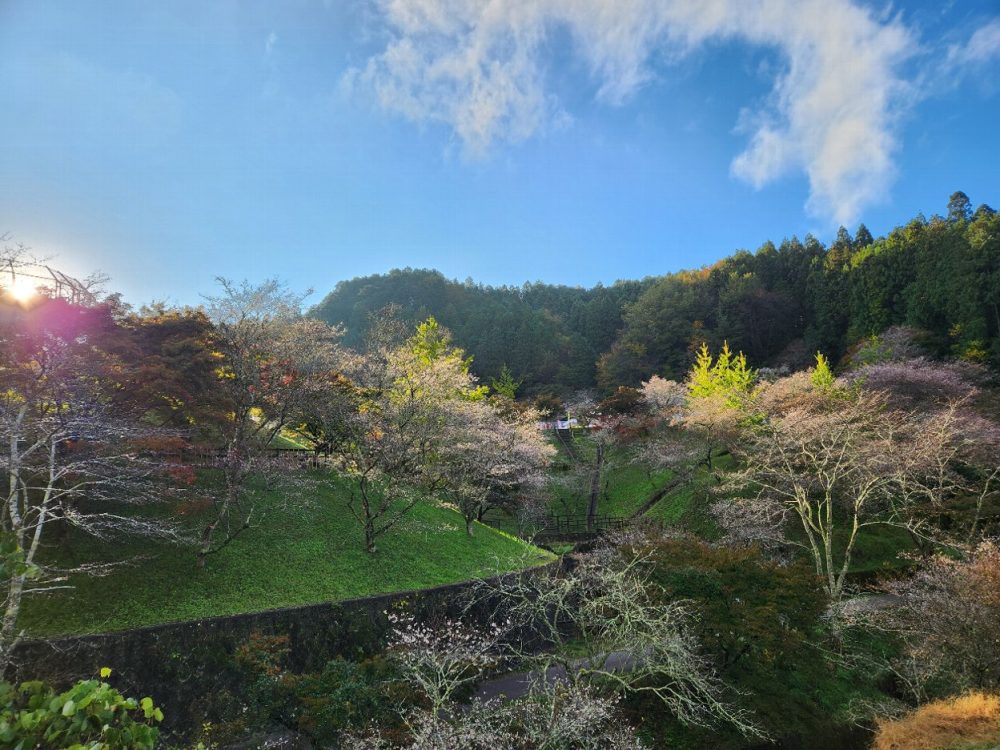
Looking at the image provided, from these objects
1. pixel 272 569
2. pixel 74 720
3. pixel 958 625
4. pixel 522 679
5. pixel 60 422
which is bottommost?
pixel 522 679

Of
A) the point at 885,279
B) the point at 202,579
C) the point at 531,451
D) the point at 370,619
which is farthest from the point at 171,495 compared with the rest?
the point at 885,279

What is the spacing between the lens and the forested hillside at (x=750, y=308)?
1372 inches

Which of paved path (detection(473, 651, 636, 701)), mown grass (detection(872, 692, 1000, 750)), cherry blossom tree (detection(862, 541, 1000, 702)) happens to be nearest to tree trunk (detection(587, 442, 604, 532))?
paved path (detection(473, 651, 636, 701))

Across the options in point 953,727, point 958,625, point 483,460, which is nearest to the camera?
point 953,727

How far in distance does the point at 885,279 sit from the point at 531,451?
33547 millimetres

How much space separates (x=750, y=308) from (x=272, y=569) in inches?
1878

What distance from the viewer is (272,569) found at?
1397 centimetres

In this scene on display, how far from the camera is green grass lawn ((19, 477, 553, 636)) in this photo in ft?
36.0

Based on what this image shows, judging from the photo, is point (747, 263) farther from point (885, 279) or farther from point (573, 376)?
point (573, 376)

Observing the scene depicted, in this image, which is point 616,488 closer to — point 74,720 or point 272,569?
point 272,569

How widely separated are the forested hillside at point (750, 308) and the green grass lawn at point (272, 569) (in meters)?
31.6

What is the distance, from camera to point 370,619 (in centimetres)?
1346

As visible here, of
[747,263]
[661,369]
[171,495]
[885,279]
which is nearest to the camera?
[171,495]

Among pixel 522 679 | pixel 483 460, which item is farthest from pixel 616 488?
pixel 522 679
